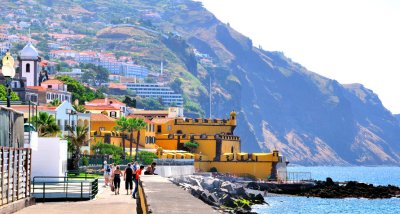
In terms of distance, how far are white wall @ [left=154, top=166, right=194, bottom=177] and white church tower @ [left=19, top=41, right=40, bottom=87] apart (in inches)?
2731

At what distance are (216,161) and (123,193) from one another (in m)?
79.5

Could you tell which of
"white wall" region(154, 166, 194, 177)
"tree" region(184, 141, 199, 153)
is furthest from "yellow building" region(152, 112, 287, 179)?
"white wall" region(154, 166, 194, 177)

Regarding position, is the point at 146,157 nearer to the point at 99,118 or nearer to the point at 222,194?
the point at 99,118

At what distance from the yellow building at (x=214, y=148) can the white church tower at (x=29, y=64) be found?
40747 mm

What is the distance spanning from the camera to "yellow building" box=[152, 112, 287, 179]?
122875mm

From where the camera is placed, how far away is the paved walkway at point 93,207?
32.5 metres

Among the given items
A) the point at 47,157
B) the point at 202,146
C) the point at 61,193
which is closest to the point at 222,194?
the point at 47,157

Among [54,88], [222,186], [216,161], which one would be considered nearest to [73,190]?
[222,186]

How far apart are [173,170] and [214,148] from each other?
44.9 m

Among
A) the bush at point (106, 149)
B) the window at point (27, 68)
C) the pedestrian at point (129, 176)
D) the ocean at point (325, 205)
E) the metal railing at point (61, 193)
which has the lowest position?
the ocean at point (325, 205)

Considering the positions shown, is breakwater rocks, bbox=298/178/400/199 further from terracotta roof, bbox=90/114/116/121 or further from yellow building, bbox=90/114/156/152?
terracotta roof, bbox=90/114/116/121

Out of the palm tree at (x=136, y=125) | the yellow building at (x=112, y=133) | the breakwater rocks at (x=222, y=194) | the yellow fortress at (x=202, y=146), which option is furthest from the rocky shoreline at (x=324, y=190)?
the breakwater rocks at (x=222, y=194)

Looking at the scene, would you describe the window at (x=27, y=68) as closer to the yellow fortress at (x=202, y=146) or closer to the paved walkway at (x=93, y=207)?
the yellow fortress at (x=202, y=146)

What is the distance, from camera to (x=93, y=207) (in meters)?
34.8
